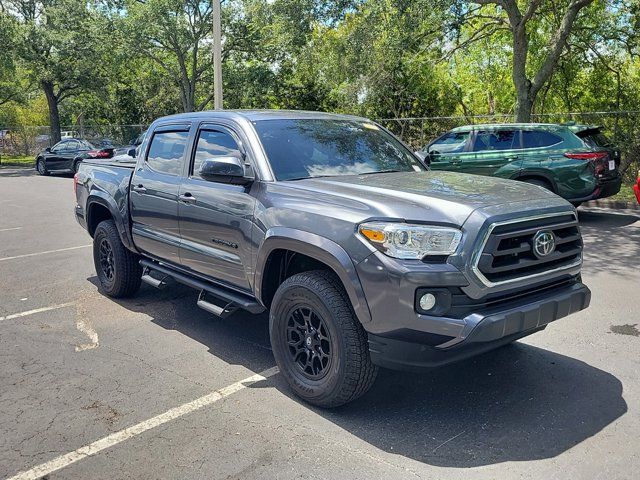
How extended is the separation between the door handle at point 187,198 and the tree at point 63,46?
2332cm

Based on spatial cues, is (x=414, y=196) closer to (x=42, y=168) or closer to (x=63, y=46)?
(x=42, y=168)

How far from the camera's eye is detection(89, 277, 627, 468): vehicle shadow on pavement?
335cm

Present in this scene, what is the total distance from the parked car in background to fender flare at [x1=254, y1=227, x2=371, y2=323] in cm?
1845

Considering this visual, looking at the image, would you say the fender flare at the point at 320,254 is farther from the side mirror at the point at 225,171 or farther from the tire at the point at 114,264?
the tire at the point at 114,264

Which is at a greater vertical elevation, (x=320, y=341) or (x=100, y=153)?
(x=100, y=153)

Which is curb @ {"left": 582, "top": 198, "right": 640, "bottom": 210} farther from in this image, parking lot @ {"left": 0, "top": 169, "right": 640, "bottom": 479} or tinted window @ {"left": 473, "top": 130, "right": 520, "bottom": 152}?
parking lot @ {"left": 0, "top": 169, "right": 640, "bottom": 479}

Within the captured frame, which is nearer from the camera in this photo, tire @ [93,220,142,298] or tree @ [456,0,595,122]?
tire @ [93,220,142,298]

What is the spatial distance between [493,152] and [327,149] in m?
7.41

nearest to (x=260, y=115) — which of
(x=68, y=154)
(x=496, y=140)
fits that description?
(x=496, y=140)

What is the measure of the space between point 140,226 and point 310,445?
10.3 feet

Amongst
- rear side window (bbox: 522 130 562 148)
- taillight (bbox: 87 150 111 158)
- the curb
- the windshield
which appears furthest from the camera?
taillight (bbox: 87 150 111 158)

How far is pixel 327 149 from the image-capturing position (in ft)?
15.5

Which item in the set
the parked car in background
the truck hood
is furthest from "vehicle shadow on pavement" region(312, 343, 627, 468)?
the parked car in background

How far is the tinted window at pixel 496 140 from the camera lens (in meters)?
11.1
